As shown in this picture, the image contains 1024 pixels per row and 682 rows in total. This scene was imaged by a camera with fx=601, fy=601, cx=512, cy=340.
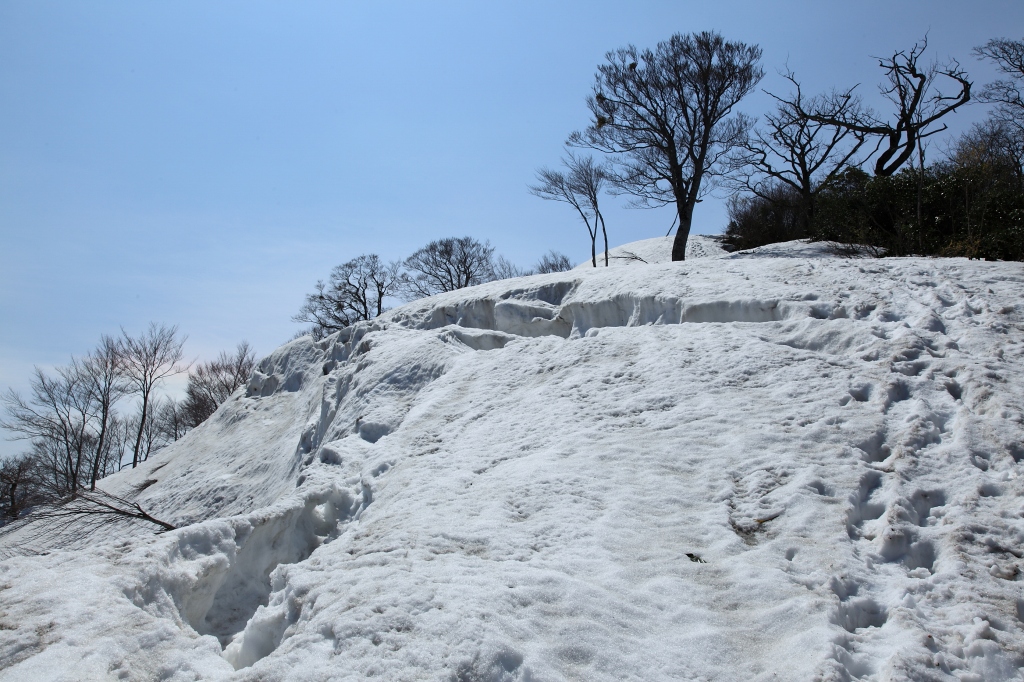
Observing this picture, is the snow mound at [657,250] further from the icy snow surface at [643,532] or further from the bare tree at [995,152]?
the icy snow surface at [643,532]

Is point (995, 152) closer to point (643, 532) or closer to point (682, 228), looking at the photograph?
point (682, 228)

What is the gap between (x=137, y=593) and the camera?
4059 mm

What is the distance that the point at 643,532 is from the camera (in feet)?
13.5

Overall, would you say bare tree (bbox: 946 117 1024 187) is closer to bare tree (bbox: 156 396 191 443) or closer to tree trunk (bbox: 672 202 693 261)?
tree trunk (bbox: 672 202 693 261)

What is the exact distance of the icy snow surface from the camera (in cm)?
310

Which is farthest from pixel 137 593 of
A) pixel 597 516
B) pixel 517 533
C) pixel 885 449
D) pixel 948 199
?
pixel 948 199

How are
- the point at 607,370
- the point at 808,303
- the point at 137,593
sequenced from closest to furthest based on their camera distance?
the point at 137,593
the point at 607,370
the point at 808,303

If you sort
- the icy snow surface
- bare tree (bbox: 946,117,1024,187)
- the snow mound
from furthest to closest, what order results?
the snow mound < bare tree (bbox: 946,117,1024,187) < the icy snow surface

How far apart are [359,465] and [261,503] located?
4.10m

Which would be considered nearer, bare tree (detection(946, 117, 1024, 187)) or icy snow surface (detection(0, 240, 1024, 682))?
icy snow surface (detection(0, 240, 1024, 682))

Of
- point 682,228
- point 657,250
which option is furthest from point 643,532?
point 657,250

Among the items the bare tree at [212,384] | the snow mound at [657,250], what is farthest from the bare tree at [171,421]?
the snow mound at [657,250]

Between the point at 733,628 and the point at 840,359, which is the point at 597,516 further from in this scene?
the point at 840,359

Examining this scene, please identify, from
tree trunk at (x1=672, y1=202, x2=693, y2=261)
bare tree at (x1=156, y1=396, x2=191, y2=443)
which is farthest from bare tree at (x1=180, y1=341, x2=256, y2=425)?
tree trunk at (x1=672, y1=202, x2=693, y2=261)
